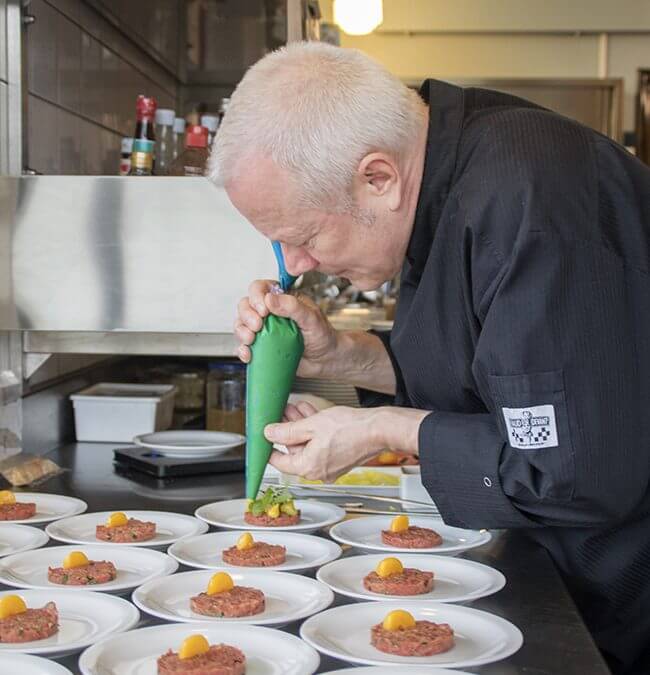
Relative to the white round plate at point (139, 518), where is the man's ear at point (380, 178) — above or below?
above

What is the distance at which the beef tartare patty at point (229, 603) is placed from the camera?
1548mm

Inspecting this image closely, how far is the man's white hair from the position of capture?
1.63 m

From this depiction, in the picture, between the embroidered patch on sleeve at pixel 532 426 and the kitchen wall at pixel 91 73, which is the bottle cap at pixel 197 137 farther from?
the embroidered patch on sleeve at pixel 532 426

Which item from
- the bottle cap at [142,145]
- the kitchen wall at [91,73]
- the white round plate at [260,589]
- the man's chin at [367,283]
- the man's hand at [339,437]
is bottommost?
the white round plate at [260,589]

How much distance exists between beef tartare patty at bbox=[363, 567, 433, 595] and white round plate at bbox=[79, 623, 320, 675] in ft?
0.88

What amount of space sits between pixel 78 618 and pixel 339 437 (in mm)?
499

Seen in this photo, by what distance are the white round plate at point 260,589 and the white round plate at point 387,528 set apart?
0.25 meters

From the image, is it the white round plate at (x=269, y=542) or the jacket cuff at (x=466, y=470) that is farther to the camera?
the white round plate at (x=269, y=542)

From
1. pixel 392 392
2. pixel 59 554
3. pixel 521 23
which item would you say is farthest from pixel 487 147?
pixel 521 23

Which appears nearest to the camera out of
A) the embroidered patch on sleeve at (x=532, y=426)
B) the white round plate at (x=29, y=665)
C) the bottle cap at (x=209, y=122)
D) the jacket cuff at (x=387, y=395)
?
the white round plate at (x=29, y=665)

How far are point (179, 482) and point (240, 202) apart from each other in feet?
3.36

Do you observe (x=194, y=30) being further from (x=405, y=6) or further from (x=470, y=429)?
(x=405, y=6)

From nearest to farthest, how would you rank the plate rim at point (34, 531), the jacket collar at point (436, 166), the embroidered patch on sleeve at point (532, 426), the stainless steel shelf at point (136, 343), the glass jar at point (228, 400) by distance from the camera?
the embroidered patch on sleeve at point (532, 426)
the jacket collar at point (436, 166)
the plate rim at point (34, 531)
the stainless steel shelf at point (136, 343)
the glass jar at point (228, 400)

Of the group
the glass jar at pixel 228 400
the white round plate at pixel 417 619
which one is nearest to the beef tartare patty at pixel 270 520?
the white round plate at pixel 417 619
